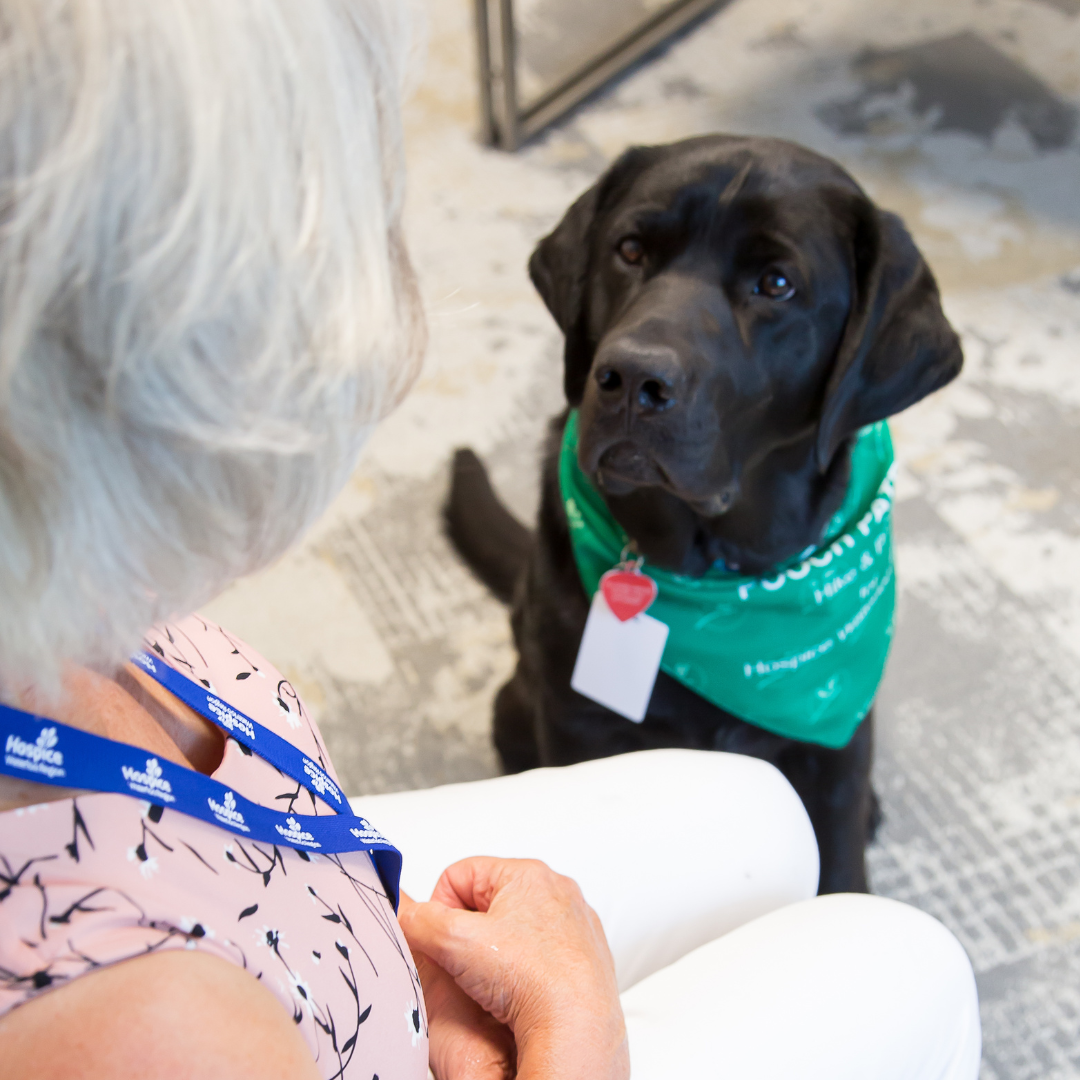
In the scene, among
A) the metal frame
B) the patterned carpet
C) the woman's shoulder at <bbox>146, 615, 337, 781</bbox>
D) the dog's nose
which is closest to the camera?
the woman's shoulder at <bbox>146, 615, 337, 781</bbox>

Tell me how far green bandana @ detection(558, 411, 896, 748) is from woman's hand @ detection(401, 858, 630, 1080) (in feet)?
1.57

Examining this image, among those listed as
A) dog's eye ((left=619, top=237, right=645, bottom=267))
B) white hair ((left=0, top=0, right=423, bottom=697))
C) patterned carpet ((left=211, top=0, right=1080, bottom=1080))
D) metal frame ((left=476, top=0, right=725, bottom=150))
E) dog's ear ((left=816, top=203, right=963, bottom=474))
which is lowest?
patterned carpet ((left=211, top=0, right=1080, bottom=1080))

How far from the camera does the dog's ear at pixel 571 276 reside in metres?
1.25

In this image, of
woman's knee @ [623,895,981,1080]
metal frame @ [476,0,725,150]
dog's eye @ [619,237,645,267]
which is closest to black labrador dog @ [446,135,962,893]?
dog's eye @ [619,237,645,267]

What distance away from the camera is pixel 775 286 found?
1.14 m

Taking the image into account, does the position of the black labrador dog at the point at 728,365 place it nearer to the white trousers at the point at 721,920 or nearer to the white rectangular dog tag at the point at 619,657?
the white rectangular dog tag at the point at 619,657

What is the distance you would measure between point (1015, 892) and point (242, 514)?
1242 mm

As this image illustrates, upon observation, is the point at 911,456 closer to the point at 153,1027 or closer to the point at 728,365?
the point at 728,365

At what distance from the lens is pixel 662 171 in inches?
46.5

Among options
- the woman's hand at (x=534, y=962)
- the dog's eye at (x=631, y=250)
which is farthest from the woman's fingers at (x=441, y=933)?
the dog's eye at (x=631, y=250)

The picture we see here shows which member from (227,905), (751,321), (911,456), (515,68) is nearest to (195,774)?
(227,905)

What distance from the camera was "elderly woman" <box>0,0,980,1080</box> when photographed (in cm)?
37

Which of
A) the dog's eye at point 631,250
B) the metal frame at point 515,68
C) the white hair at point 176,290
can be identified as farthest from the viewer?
the metal frame at point 515,68

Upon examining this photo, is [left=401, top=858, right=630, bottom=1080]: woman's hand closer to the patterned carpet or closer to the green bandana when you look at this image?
the green bandana
